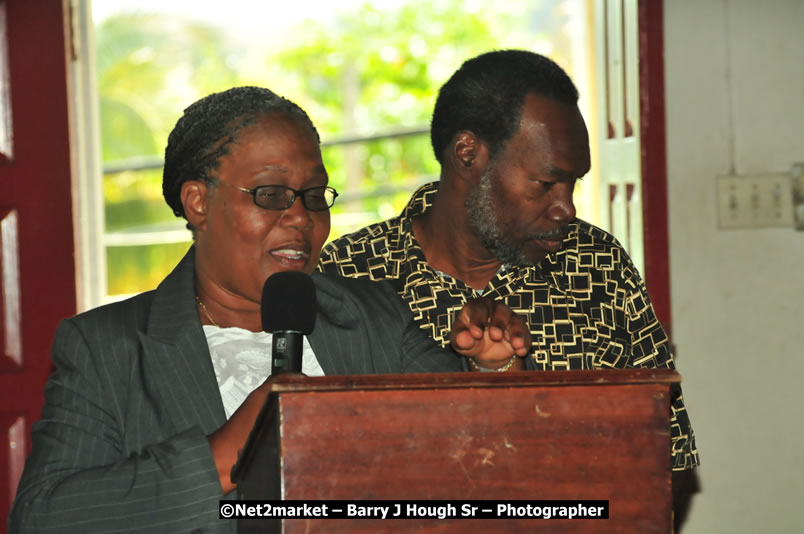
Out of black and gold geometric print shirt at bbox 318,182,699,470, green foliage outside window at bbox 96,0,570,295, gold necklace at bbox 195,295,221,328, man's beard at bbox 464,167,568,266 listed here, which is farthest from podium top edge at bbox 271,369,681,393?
green foliage outside window at bbox 96,0,570,295

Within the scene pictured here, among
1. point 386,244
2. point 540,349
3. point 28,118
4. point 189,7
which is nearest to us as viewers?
point 540,349

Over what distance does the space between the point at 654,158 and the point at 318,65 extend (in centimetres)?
1011

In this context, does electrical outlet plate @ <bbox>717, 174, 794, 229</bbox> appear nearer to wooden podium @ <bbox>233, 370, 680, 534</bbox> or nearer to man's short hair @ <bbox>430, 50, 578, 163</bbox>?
man's short hair @ <bbox>430, 50, 578, 163</bbox>

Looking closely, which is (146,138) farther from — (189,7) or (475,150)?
(475,150)

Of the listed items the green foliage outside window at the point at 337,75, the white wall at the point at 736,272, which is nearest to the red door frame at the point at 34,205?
the white wall at the point at 736,272

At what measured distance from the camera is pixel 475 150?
258cm

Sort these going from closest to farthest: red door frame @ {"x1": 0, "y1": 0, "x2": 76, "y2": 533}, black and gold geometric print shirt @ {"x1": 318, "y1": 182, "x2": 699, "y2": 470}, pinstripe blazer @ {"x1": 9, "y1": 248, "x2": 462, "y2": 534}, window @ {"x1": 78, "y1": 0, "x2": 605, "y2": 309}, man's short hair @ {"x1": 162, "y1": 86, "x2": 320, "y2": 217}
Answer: pinstripe blazer @ {"x1": 9, "y1": 248, "x2": 462, "y2": 534}, man's short hair @ {"x1": 162, "y1": 86, "x2": 320, "y2": 217}, black and gold geometric print shirt @ {"x1": 318, "y1": 182, "x2": 699, "y2": 470}, red door frame @ {"x1": 0, "y1": 0, "x2": 76, "y2": 533}, window @ {"x1": 78, "y1": 0, "x2": 605, "y2": 309}

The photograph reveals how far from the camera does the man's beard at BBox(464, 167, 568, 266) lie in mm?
2428

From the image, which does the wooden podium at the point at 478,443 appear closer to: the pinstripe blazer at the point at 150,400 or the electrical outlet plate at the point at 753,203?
the pinstripe blazer at the point at 150,400

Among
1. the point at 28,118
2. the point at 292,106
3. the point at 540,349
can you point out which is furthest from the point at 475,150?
the point at 28,118

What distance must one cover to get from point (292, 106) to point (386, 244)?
0.74m

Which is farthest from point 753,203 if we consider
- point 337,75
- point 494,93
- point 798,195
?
point 337,75

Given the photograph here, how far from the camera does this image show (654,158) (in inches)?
136

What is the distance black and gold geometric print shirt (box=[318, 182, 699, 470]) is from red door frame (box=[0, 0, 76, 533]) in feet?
4.46
